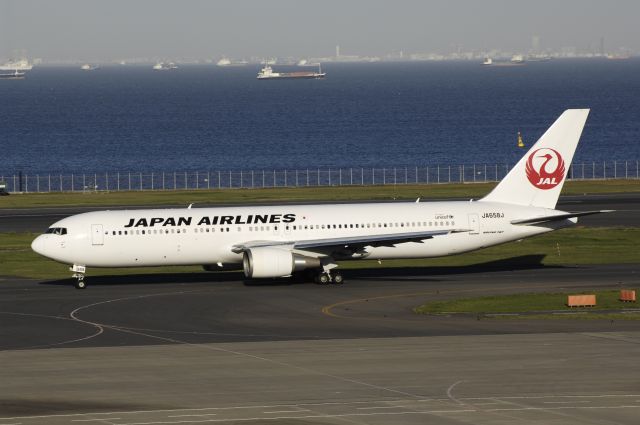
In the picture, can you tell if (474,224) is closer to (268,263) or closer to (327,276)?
(327,276)

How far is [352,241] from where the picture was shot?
63.9 meters

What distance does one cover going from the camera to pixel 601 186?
120750 millimetres

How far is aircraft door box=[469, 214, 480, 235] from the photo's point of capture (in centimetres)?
6681

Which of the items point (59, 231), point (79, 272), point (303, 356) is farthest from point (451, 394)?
point (59, 231)

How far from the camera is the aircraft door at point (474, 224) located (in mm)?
66812

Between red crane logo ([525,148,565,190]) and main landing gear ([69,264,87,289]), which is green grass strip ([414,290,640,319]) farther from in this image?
main landing gear ([69,264,87,289])

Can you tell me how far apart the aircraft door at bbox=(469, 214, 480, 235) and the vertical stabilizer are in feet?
8.53

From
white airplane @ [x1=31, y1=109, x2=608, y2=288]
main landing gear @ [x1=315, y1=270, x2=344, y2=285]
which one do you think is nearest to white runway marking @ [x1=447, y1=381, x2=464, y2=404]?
white airplane @ [x1=31, y1=109, x2=608, y2=288]

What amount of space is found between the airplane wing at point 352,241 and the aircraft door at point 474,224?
1748 millimetres

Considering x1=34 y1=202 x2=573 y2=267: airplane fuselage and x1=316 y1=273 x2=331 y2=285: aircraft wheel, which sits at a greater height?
x1=34 y1=202 x2=573 y2=267: airplane fuselage

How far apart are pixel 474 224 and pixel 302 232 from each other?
9956mm

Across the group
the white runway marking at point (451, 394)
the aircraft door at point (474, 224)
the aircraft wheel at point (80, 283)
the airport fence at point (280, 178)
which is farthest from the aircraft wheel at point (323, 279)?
the airport fence at point (280, 178)

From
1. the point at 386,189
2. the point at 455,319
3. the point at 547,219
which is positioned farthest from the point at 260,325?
the point at 386,189

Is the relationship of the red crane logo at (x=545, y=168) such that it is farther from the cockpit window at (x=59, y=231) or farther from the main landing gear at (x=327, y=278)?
the cockpit window at (x=59, y=231)
